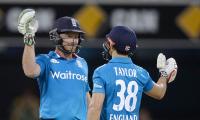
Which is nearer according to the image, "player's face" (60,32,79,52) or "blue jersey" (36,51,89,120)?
"blue jersey" (36,51,89,120)

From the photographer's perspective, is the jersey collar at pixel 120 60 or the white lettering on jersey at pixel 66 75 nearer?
the jersey collar at pixel 120 60

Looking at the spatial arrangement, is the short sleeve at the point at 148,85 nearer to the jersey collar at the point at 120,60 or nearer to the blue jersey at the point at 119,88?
the blue jersey at the point at 119,88

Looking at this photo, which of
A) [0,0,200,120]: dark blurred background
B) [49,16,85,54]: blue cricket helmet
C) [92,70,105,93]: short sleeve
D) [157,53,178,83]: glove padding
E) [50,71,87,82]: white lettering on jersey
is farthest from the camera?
[0,0,200,120]: dark blurred background

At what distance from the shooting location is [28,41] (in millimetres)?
8562

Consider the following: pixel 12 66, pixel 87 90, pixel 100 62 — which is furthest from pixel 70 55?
pixel 12 66

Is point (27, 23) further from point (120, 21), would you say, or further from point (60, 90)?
point (120, 21)

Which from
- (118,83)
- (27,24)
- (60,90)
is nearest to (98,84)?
(118,83)

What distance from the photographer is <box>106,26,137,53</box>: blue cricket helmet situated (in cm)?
862

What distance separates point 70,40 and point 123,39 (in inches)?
25.8

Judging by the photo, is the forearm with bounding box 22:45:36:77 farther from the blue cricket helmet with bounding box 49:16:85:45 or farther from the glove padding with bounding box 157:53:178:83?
the glove padding with bounding box 157:53:178:83

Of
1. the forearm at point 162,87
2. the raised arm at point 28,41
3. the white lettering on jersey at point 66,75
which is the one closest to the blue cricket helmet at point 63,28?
the white lettering on jersey at point 66,75

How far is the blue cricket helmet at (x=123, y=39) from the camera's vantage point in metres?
8.62

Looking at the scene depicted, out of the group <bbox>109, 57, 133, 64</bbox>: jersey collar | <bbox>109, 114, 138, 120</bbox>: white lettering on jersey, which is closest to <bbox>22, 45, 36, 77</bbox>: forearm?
<bbox>109, 57, 133, 64</bbox>: jersey collar

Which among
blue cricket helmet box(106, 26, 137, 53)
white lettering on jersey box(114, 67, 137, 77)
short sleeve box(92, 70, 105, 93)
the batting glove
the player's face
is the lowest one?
short sleeve box(92, 70, 105, 93)
